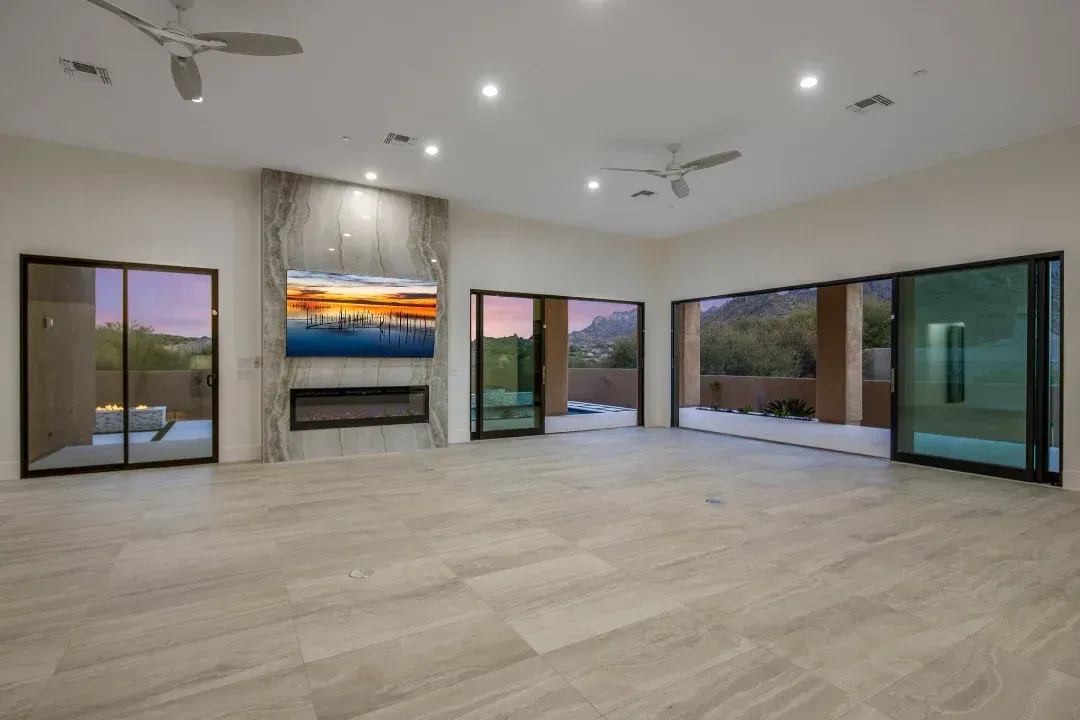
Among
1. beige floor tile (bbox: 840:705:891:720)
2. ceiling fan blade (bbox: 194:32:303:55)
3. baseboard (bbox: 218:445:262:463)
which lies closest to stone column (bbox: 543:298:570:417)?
baseboard (bbox: 218:445:262:463)

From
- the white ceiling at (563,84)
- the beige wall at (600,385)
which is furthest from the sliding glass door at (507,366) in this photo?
the beige wall at (600,385)

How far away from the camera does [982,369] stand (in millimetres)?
5969

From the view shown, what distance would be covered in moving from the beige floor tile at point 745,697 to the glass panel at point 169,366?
255 inches

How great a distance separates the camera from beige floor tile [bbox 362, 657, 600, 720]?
1913 mm

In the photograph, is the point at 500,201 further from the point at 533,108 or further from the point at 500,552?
the point at 500,552

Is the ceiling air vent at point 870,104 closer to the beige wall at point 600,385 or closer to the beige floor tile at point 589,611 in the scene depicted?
the beige floor tile at point 589,611

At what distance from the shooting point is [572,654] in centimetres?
232

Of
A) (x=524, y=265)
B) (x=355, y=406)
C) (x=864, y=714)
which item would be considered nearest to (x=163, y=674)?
(x=864, y=714)

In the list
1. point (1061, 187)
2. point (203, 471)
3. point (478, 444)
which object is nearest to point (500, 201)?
point (478, 444)

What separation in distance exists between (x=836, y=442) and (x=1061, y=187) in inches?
153

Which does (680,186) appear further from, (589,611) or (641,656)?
(641,656)

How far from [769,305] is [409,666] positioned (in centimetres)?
1637

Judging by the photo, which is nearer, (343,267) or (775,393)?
(343,267)

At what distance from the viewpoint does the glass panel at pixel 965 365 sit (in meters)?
5.70
